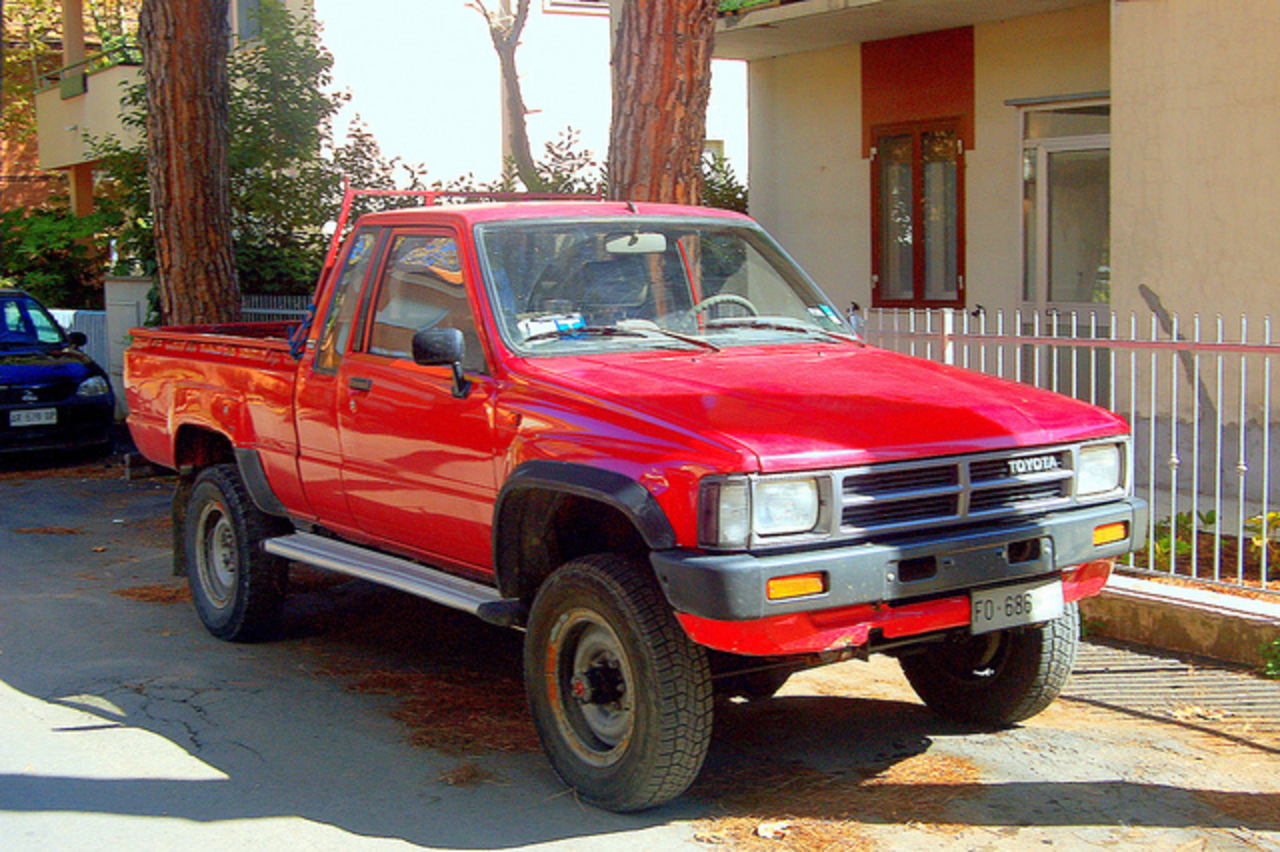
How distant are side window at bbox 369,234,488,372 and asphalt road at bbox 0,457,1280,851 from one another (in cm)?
154

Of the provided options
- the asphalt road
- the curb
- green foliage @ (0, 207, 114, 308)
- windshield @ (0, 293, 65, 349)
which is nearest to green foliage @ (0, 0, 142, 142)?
green foliage @ (0, 207, 114, 308)

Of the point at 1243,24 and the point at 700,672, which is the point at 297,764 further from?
the point at 1243,24

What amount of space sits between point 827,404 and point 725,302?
1284mm

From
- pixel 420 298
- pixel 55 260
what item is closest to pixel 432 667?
pixel 420 298

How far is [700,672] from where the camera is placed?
4.69 m

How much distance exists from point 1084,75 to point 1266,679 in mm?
6999

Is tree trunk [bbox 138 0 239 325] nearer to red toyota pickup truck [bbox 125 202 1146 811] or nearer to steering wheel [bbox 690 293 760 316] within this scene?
red toyota pickup truck [bbox 125 202 1146 811]

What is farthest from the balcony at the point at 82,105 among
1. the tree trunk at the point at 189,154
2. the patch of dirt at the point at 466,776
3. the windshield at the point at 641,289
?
the patch of dirt at the point at 466,776

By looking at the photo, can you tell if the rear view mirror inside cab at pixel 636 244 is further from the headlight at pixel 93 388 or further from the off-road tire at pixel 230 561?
the headlight at pixel 93 388

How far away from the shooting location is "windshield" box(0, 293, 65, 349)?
598 inches

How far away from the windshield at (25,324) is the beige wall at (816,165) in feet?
24.7

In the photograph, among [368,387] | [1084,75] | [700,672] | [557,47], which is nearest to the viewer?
[700,672]

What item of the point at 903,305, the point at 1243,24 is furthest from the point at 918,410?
the point at 903,305

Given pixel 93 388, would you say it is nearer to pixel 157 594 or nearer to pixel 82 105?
pixel 157 594
